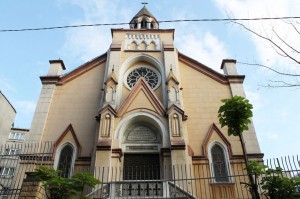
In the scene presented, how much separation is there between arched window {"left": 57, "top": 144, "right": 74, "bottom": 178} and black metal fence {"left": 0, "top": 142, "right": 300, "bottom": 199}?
0.53m

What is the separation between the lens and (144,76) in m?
18.9

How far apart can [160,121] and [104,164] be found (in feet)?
13.2

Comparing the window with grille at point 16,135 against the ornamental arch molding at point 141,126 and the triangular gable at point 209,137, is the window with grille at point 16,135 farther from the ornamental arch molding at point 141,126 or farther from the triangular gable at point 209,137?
the triangular gable at point 209,137

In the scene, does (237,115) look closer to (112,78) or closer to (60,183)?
(60,183)

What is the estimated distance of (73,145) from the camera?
51.5 ft

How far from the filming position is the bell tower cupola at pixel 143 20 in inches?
961

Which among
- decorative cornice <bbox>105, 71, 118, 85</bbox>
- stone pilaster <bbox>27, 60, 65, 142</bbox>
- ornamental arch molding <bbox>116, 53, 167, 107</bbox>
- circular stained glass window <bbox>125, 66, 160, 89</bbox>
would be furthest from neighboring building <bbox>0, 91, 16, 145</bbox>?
circular stained glass window <bbox>125, 66, 160, 89</bbox>

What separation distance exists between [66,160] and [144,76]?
7615 millimetres

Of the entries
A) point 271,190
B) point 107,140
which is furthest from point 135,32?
point 271,190

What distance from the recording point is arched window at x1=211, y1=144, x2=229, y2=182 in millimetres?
14611

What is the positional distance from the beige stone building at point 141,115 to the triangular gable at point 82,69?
2.7 inches

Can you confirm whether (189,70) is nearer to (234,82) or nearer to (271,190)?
(234,82)

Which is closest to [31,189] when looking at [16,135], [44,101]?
[44,101]

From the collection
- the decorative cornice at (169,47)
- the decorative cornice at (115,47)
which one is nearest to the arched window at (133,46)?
the decorative cornice at (115,47)
